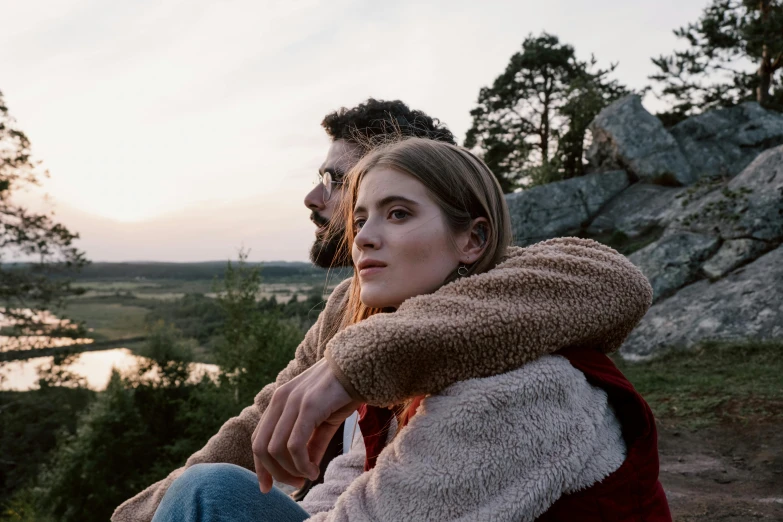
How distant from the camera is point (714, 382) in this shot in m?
5.04

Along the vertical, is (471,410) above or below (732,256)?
below

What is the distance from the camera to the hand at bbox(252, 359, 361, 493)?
1.01m

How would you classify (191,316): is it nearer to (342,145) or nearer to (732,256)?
(732,256)

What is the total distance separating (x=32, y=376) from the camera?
17516 millimetres

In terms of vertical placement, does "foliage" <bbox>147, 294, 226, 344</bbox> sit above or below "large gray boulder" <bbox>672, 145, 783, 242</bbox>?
below

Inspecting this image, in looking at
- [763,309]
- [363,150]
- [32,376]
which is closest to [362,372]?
[363,150]

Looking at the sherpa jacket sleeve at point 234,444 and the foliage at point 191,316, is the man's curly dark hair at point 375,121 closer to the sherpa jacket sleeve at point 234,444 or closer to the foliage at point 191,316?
the sherpa jacket sleeve at point 234,444

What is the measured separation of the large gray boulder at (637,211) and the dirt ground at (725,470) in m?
6.51

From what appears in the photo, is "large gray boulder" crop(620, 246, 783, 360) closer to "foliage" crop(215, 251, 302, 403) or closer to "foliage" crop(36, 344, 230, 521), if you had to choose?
"foliage" crop(215, 251, 302, 403)

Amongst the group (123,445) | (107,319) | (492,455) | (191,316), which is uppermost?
(492,455)

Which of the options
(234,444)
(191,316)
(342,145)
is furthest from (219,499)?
(191,316)

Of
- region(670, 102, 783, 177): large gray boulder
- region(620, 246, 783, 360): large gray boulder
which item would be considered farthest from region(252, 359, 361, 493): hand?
region(670, 102, 783, 177): large gray boulder

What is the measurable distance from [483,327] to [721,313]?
6454 millimetres

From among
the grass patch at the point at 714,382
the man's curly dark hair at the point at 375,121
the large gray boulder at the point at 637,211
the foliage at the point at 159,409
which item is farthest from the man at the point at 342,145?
the foliage at the point at 159,409
